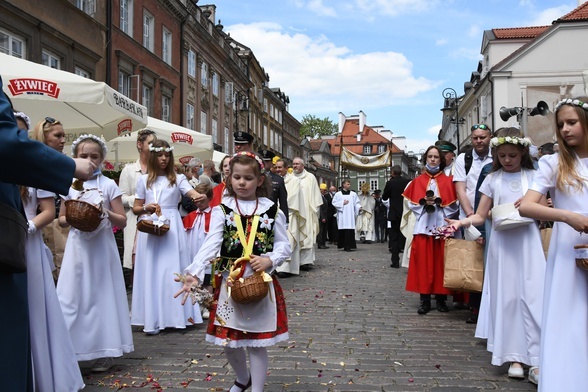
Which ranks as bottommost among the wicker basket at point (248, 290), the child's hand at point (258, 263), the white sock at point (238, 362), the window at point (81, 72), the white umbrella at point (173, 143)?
the white sock at point (238, 362)

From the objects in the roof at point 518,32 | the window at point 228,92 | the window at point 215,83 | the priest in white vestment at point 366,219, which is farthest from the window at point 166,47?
the roof at point 518,32

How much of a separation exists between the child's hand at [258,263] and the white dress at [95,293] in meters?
1.86

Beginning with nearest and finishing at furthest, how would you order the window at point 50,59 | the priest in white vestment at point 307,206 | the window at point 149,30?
the priest in white vestment at point 307,206, the window at point 50,59, the window at point 149,30

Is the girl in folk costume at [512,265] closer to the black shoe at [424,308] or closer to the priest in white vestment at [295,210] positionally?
the black shoe at [424,308]

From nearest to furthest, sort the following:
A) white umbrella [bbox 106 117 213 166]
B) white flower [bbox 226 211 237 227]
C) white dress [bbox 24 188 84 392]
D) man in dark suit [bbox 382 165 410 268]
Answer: white dress [bbox 24 188 84 392] < white flower [bbox 226 211 237 227] < white umbrella [bbox 106 117 213 166] < man in dark suit [bbox 382 165 410 268]

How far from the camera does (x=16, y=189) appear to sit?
2.38 metres

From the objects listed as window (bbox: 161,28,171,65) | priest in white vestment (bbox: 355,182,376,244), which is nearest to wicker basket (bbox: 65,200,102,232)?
priest in white vestment (bbox: 355,182,376,244)

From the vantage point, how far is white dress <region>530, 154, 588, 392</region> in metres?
3.13

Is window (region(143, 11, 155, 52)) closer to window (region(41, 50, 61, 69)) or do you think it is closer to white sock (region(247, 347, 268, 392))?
window (region(41, 50, 61, 69))

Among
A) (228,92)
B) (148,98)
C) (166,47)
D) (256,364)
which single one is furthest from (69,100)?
(228,92)

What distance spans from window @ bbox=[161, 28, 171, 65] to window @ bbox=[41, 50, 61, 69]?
36.8 feet

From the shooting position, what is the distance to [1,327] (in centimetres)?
213

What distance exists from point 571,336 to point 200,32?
112ft

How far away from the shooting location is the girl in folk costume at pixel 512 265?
455 cm
